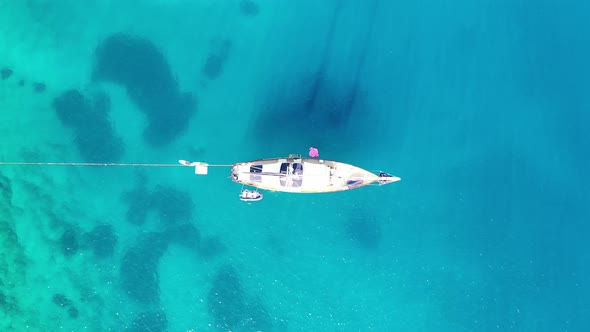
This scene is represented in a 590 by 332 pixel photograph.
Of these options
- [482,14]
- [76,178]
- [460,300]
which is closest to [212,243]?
Answer: [76,178]

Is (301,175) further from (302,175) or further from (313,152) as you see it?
(313,152)


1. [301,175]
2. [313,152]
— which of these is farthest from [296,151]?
[301,175]

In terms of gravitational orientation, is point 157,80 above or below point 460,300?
above

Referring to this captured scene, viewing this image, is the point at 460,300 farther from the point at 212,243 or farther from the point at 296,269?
the point at 212,243

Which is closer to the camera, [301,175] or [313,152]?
[301,175]

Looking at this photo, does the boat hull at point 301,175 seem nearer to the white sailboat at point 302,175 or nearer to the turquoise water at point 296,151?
the white sailboat at point 302,175

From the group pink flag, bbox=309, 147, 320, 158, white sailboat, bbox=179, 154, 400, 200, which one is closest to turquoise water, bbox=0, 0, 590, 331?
pink flag, bbox=309, 147, 320, 158

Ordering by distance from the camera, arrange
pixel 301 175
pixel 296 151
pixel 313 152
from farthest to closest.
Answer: pixel 296 151
pixel 313 152
pixel 301 175
